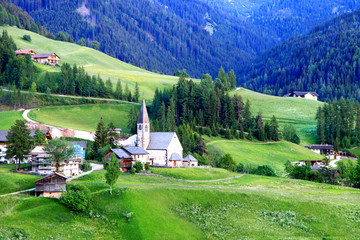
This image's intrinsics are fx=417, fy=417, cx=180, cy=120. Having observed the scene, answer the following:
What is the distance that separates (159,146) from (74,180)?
102 ft

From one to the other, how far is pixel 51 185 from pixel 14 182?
836cm

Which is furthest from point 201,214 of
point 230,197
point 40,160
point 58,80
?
point 58,80

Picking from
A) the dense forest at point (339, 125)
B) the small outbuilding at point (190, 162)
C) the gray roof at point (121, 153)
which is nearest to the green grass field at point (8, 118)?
the gray roof at point (121, 153)

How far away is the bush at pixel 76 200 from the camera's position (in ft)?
179

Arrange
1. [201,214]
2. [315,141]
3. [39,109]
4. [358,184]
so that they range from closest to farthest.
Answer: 1. [201,214]
2. [358,184]
3. [39,109]
4. [315,141]

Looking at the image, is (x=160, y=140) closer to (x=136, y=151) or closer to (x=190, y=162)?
(x=190, y=162)

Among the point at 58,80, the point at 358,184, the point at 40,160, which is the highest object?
the point at 58,80

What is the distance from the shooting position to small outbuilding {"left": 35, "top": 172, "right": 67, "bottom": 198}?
201 feet

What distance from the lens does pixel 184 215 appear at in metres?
59.3

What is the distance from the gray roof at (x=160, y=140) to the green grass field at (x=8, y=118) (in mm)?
43483

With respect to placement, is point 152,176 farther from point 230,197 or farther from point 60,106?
point 60,106

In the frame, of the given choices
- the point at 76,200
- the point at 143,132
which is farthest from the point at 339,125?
the point at 76,200

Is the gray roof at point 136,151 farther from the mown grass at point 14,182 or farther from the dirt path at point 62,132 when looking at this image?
the dirt path at point 62,132

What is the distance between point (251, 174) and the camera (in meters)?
99.7
